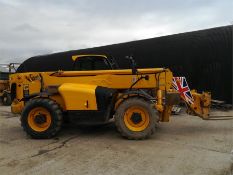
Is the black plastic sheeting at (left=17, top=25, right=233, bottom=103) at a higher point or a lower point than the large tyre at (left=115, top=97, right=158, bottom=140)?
higher

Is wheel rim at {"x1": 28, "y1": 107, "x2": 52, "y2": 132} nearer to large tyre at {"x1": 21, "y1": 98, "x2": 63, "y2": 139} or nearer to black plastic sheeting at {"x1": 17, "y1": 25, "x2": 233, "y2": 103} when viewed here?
large tyre at {"x1": 21, "y1": 98, "x2": 63, "y2": 139}

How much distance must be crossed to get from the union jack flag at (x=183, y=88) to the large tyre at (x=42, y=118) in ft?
11.4

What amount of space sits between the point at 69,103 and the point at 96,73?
1050mm

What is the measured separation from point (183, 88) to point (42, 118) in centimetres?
500

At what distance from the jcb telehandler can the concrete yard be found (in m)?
0.41

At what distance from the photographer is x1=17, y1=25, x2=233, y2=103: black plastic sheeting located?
13.8 meters

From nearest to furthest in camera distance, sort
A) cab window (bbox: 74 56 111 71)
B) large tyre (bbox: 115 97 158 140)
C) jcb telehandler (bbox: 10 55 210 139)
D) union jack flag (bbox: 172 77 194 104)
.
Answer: large tyre (bbox: 115 97 158 140)
jcb telehandler (bbox: 10 55 210 139)
cab window (bbox: 74 56 111 71)
union jack flag (bbox: 172 77 194 104)

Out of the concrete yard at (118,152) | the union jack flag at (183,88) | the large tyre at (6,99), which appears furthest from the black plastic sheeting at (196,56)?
the large tyre at (6,99)

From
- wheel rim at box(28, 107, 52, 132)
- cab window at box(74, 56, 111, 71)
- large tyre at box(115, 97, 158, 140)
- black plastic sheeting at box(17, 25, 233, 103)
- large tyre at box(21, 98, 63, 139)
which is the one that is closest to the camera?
large tyre at box(115, 97, 158, 140)

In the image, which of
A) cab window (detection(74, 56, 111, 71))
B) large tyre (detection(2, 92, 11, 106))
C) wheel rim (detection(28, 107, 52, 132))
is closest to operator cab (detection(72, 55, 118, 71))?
cab window (detection(74, 56, 111, 71))

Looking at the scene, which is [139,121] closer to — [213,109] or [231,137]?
[231,137]

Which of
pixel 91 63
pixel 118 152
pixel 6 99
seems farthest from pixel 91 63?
pixel 6 99

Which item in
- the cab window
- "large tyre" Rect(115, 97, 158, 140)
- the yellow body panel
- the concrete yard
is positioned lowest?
the concrete yard

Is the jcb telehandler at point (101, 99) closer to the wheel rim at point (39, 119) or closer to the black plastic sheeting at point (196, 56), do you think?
the wheel rim at point (39, 119)
